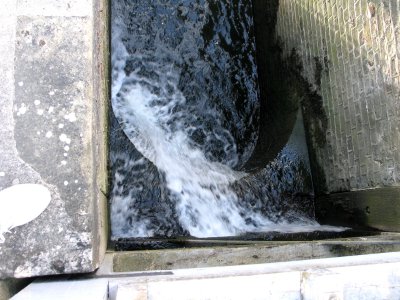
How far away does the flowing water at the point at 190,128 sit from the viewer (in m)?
3.92

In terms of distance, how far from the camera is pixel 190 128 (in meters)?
4.91

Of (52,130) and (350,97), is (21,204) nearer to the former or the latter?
(52,130)

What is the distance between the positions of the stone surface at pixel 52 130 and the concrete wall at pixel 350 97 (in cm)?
213

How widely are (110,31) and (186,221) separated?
6.68 ft

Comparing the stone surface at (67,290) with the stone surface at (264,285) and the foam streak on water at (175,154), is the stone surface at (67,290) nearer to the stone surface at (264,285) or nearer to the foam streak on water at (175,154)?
the stone surface at (264,285)

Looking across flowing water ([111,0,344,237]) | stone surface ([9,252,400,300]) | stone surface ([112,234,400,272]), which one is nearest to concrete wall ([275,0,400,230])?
flowing water ([111,0,344,237])

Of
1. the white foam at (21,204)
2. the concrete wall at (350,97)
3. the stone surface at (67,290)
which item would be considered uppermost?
the concrete wall at (350,97)

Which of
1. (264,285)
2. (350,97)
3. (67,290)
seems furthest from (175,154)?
(264,285)

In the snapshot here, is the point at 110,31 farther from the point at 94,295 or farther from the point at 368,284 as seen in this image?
the point at 368,284

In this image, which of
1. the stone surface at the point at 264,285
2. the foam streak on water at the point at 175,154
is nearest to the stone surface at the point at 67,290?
the stone surface at the point at 264,285

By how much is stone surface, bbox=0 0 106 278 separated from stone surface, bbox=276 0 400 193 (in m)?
2.12

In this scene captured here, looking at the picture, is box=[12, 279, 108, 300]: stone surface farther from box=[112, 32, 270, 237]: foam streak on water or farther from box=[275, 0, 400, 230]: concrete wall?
box=[275, 0, 400, 230]: concrete wall

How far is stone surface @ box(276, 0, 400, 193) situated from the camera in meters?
3.46

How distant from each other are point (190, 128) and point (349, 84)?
68.0 inches
